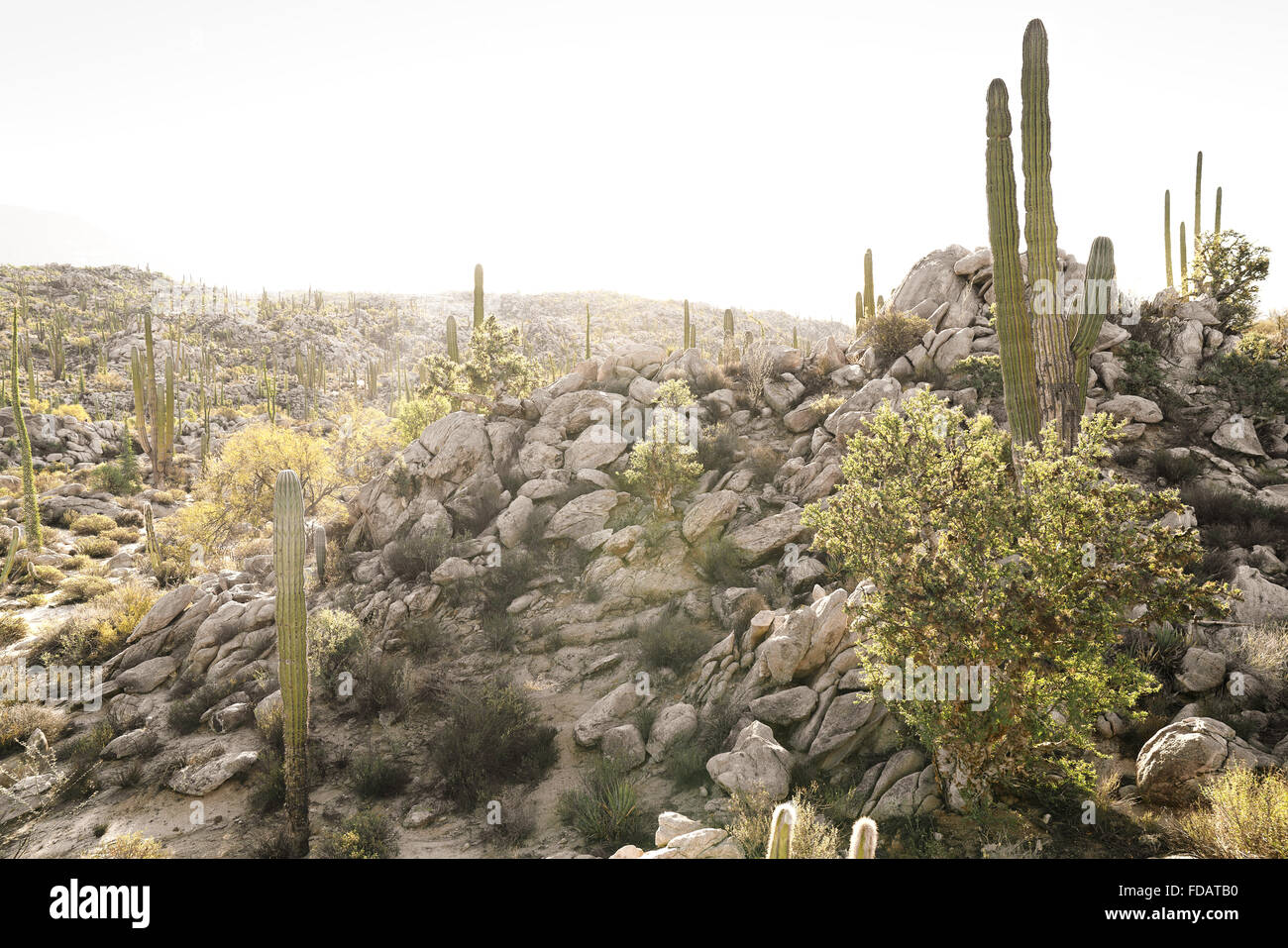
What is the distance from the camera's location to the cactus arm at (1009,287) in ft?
29.9

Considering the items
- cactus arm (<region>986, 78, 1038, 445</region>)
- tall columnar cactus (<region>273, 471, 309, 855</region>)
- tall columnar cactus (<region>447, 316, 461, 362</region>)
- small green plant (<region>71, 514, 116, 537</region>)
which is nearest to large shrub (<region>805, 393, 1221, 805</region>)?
cactus arm (<region>986, 78, 1038, 445</region>)

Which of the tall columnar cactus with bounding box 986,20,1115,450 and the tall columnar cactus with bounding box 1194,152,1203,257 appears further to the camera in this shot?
the tall columnar cactus with bounding box 1194,152,1203,257

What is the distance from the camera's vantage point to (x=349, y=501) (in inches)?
701

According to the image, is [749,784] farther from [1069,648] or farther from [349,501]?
[349,501]

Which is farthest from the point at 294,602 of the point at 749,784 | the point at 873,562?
the point at 873,562

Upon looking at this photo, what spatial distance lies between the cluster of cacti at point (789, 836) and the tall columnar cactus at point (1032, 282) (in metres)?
7.35

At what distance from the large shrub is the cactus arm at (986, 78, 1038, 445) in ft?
10.2

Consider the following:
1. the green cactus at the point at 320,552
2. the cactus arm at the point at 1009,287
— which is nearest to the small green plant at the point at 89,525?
the green cactus at the point at 320,552

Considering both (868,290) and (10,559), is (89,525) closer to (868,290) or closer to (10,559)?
(10,559)

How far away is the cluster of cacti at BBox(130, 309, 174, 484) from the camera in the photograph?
2638cm

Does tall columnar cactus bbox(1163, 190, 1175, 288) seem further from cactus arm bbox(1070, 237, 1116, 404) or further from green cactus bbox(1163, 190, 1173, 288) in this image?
cactus arm bbox(1070, 237, 1116, 404)

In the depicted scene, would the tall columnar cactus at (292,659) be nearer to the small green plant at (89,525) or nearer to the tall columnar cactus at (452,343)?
the tall columnar cactus at (452,343)
